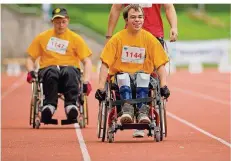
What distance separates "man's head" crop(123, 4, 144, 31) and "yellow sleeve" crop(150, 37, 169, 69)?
0.29 m

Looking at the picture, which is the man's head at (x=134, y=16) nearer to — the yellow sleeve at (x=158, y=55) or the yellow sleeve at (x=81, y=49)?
the yellow sleeve at (x=158, y=55)

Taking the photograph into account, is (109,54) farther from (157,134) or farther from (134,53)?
(157,134)

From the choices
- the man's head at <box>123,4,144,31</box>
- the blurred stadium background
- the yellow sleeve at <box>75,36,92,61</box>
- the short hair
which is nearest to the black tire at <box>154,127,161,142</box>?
the man's head at <box>123,4,144,31</box>

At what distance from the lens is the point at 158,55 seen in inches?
496

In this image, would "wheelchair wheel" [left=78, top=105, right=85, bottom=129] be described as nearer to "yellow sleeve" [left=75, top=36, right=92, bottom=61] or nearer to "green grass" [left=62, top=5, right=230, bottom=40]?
"yellow sleeve" [left=75, top=36, right=92, bottom=61]

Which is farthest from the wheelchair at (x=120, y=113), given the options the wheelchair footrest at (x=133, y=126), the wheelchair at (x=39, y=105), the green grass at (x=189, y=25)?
the green grass at (x=189, y=25)

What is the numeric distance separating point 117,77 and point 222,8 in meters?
55.7

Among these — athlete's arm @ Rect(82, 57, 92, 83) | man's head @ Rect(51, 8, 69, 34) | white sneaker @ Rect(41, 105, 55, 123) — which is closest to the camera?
athlete's arm @ Rect(82, 57, 92, 83)

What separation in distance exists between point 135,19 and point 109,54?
0.51 metres

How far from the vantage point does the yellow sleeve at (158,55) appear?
12570mm

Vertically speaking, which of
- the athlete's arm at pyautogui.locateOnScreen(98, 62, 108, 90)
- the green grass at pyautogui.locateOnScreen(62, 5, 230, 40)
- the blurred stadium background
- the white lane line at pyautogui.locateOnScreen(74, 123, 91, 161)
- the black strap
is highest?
the green grass at pyautogui.locateOnScreen(62, 5, 230, 40)

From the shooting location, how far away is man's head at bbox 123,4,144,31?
1259 centimetres

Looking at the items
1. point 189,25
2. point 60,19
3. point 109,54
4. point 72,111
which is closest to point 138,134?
point 109,54

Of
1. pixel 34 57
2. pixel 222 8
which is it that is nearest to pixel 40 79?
pixel 34 57
